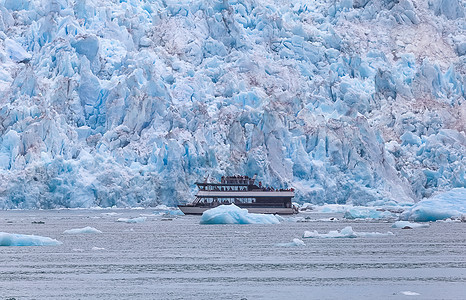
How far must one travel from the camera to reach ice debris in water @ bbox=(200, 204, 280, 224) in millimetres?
37594

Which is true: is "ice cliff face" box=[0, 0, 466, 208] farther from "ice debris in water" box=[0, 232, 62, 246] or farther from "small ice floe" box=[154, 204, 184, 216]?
"ice debris in water" box=[0, 232, 62, 246]

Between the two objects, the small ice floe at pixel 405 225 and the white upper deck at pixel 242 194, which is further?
the white upper deck at pixel 242 194

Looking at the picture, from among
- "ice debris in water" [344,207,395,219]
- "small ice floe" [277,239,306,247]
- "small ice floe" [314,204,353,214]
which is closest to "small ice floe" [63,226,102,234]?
"small ice floe" [277,239,306,247]

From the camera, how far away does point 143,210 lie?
55812mm

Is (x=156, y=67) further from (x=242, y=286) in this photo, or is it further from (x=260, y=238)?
(x=242, y=286)

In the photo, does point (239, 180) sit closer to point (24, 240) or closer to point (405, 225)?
point (405, 225)

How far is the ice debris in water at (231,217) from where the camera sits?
37.6 meters

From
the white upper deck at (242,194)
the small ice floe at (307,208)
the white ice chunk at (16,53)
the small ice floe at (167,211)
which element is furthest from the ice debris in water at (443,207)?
the white ice chunk at (16,53)

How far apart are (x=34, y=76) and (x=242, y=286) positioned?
41491mm

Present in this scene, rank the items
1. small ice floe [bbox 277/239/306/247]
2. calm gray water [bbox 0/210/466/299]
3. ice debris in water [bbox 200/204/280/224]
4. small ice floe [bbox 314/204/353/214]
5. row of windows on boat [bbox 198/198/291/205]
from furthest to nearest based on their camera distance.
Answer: small ice floe [bbox 314/204/353/214], row of windows on boat [bbox 198/198/291/205], ice debris in water [bbox 200/204/280/224], small ice floe [bbox 277/239/306/247], calm gray water [bbox 0/210/466/299]

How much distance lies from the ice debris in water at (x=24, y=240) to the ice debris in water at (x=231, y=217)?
39.0 ft

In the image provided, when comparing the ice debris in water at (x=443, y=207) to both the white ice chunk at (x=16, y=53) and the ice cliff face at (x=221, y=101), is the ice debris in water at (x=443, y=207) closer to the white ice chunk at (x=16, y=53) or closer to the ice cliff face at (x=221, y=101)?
the ice cliff face at (x=221, y=101)

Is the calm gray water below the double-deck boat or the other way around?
below

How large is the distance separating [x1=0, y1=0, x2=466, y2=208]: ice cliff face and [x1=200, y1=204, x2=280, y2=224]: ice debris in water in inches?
487
